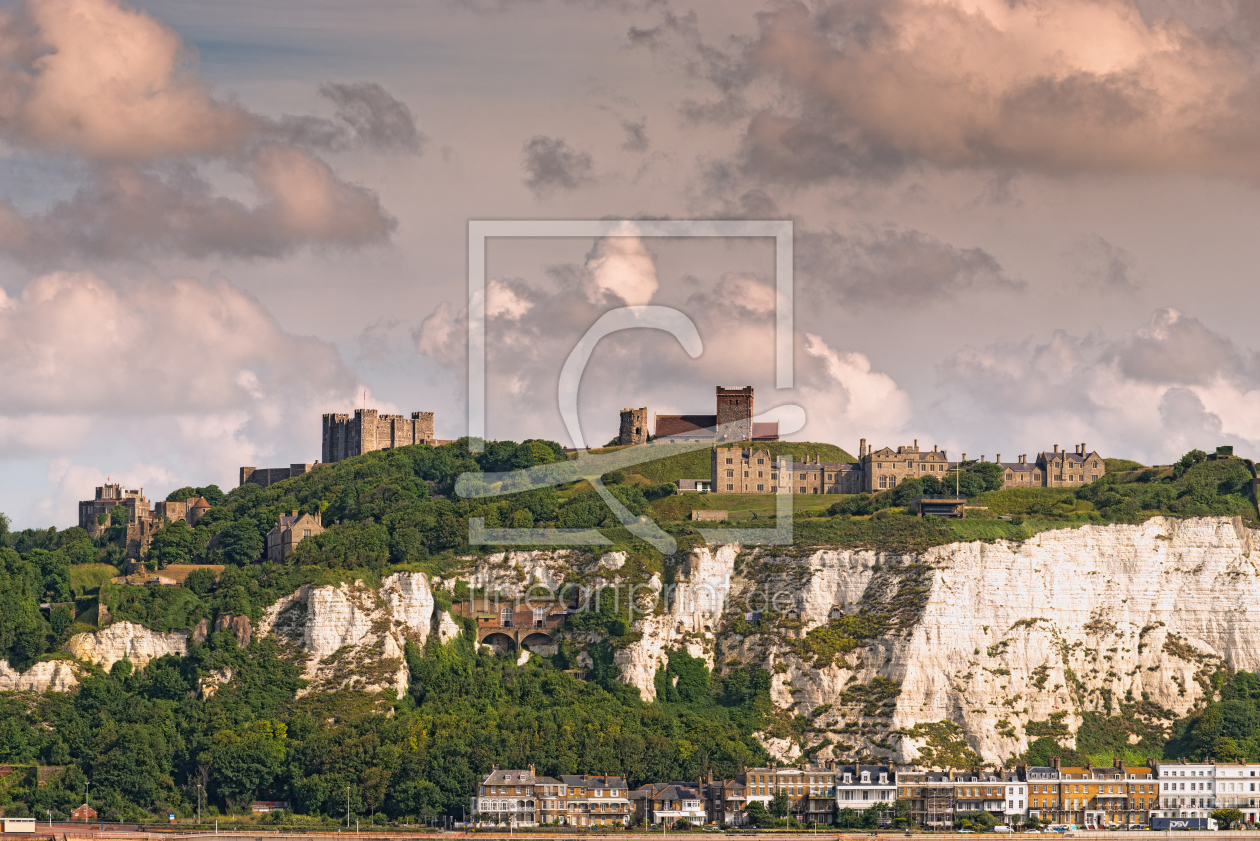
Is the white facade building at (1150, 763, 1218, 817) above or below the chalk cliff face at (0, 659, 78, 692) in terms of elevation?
below

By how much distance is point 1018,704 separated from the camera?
→ 11706 cm

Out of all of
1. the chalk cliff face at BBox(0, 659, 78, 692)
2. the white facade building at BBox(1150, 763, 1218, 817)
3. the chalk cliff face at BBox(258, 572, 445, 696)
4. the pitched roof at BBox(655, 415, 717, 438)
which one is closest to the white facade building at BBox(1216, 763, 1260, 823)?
the white facade building at BBox(1150, 763, 1218, 817)

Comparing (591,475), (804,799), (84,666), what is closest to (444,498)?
(591,475)

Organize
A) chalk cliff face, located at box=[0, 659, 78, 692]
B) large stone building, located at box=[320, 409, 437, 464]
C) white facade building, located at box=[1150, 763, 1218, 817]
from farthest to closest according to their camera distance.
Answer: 1. large stone building, located at box=[320, 409, 437, 464]
2. chalk cliff face, located at box=[0, 659, 78, 692]
3. white facade building, located at box=[1150, 763, 1218, 817]

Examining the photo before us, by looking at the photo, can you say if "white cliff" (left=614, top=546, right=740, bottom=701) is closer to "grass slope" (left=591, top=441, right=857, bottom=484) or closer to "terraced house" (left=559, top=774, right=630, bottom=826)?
"terraced house" (left=559, top=774, right=630, bottom=826)

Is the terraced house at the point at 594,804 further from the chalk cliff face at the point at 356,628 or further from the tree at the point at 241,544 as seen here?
the tree at the point at 241,544

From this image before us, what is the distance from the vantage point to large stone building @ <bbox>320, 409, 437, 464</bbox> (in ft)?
549

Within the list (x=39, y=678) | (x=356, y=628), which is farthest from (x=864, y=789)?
(x=39, y=678)

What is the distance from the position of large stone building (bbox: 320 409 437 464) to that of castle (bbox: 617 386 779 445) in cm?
1832

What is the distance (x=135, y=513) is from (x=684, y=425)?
42.5 m

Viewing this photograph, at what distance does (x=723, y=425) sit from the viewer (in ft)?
511

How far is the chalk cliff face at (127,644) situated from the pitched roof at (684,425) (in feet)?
163

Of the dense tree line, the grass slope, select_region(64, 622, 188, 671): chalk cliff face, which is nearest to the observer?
the dense tree line

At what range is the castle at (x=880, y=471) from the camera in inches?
5625
